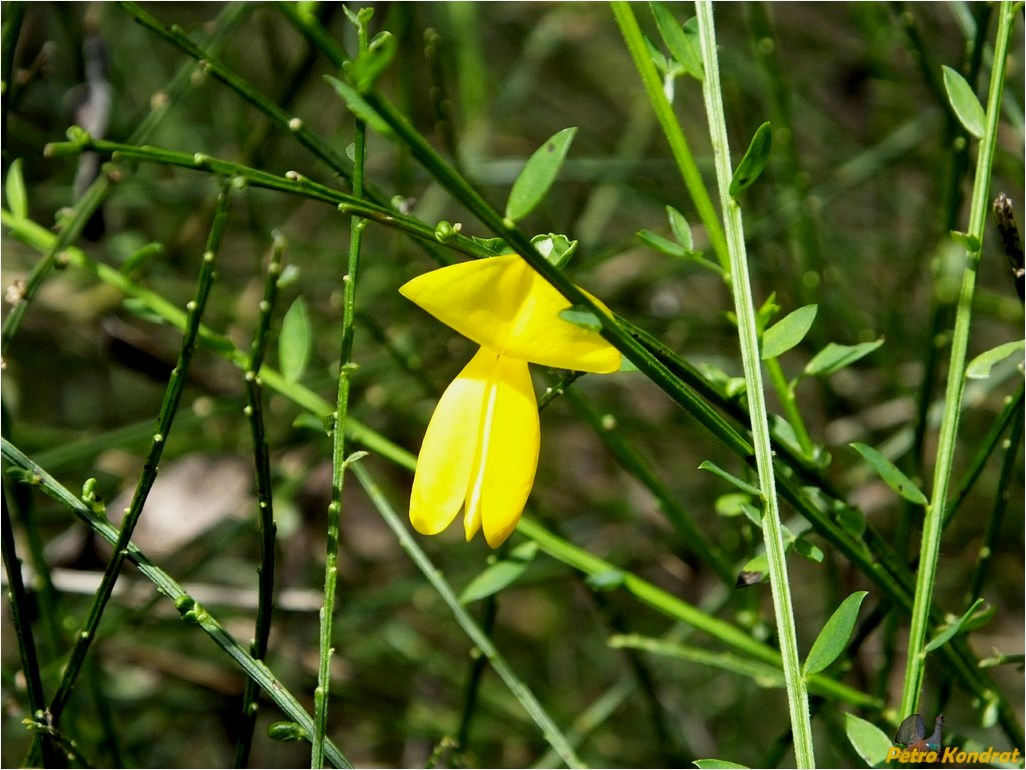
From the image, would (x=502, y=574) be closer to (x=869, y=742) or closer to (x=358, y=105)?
(x=869, y=742)

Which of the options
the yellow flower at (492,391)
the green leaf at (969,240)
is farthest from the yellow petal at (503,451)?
the green leaf at (969,240)

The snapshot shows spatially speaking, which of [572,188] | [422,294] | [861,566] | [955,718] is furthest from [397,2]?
[955,718]

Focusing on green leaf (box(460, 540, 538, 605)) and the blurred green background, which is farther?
the blurred green background

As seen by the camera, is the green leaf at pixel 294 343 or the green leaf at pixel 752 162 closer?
the green leaf at pixel 752 162

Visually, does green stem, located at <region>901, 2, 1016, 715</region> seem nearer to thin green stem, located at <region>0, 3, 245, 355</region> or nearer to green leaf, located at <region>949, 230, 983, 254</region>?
green leaf, located at <region>949, 230, 983, 254</region>

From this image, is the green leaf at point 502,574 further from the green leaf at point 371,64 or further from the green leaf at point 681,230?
the green leaf at point 371,64

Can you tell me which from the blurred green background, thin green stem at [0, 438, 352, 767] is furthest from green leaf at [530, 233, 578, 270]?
the blurred green background
